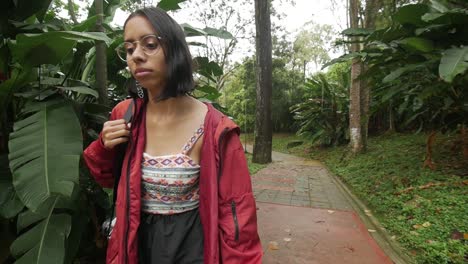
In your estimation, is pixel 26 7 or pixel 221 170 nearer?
pixel 221 170

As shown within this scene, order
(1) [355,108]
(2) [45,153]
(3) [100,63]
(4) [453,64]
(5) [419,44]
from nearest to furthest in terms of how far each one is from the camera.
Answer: (2) [45,153], (3) [100,63], (4) [453,64], (5) [419,44], (1) [355,108]

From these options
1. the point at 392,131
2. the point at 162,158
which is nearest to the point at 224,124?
the point at 162,158

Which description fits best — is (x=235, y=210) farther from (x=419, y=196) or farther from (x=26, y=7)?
(x=419, y=196)

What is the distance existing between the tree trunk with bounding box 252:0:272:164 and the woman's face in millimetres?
7572

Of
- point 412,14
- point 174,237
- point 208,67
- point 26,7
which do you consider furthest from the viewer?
point 412,14

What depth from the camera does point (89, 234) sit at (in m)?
2.44

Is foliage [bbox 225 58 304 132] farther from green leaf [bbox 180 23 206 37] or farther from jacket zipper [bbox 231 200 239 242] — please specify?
jacket zipper [bbox 231 200 239 242]

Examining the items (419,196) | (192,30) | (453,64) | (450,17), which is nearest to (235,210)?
(192,30)

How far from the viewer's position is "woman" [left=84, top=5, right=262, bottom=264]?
47.6 inches

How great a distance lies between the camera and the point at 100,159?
1.38 metres

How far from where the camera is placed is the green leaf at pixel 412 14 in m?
3.25

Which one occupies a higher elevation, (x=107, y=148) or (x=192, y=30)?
(x=192, y=30)

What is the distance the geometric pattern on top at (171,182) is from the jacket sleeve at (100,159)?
7.6 inches

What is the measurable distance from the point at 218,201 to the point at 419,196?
3843 millimetres
